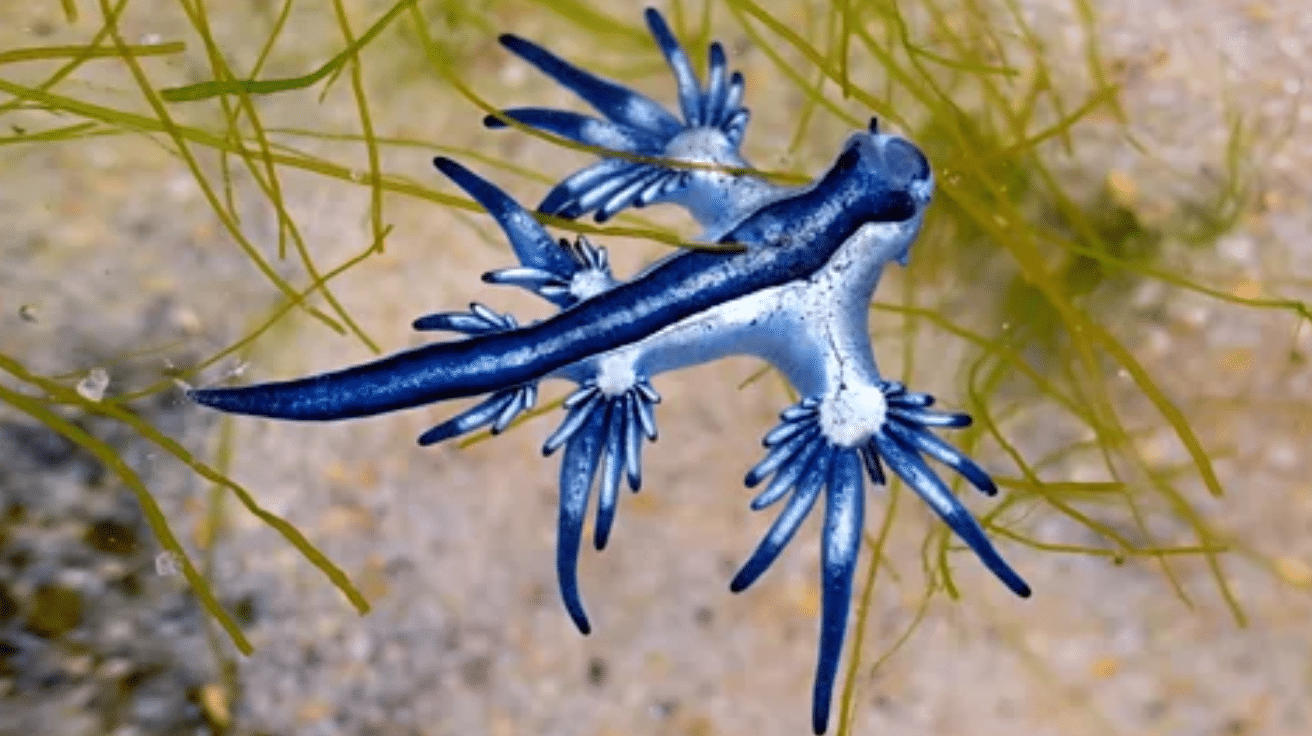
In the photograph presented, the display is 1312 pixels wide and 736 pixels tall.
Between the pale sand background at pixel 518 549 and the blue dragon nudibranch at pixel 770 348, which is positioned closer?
the blue dragon nudibranch at pixel 770 348

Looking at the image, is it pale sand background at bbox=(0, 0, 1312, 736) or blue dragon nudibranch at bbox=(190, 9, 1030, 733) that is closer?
blue dragon nudibranch at bbox=(190, 9, 1030, 733)

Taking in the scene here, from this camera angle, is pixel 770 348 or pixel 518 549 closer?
pixel 770 348

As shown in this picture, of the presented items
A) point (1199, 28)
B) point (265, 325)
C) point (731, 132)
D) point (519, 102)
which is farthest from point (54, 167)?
point (1199, 28)
